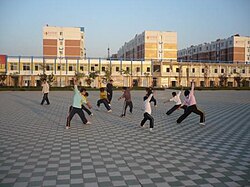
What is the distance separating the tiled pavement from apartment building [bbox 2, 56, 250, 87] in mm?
41839

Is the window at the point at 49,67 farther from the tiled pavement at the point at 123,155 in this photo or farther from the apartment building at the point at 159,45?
the tiled pavement at the point at 123,155

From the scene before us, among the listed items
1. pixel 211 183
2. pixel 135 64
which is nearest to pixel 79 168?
pixel 211 183

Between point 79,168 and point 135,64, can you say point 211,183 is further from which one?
point 135,64

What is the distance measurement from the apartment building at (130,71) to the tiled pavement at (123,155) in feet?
137

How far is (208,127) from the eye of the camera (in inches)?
380

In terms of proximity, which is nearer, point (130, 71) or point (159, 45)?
point (130, 71)

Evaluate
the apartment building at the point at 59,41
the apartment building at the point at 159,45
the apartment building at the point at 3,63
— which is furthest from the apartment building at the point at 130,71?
the apartment building at the point at 59,41

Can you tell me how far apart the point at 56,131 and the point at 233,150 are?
5.46 m

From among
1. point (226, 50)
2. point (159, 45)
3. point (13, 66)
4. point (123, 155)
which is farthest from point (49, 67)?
point (226, 50)

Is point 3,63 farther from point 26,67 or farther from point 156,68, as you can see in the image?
point 156,68

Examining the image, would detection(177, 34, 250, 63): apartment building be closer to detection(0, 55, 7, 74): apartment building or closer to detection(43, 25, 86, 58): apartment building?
detection(43, 25, 86, 58): apartment building

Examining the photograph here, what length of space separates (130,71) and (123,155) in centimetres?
4923

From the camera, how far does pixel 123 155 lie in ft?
19.8

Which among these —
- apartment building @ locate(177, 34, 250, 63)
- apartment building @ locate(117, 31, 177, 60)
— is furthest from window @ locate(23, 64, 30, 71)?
apartment building @ locate(177, 34, 250, 63)
